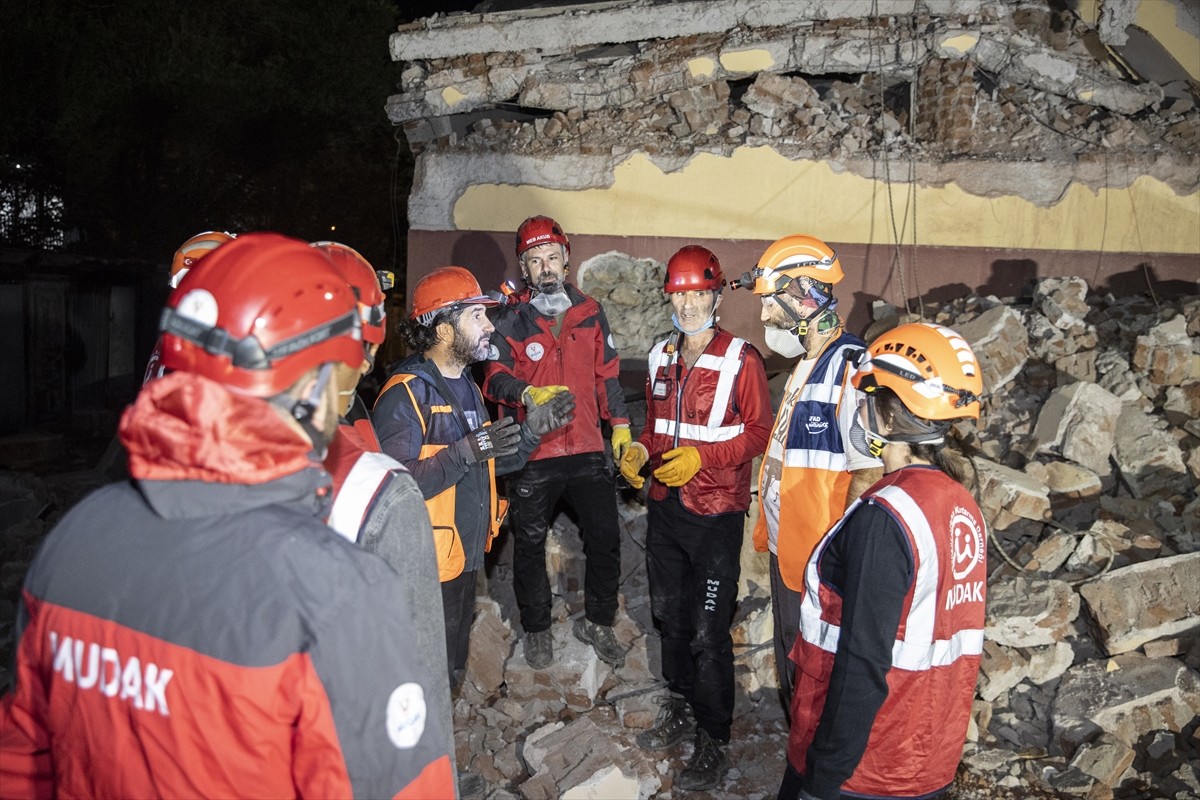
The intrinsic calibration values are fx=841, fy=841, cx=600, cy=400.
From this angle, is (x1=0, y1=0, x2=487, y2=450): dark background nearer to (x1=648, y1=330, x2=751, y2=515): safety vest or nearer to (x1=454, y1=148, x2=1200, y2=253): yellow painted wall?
(x1=454, y1=148, x2=1200, y2=253): yellow painted wall

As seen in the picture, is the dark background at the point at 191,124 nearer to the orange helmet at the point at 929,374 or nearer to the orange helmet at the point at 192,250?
the orange helmet at the point at 192,250

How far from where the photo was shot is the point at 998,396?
18.8 feet

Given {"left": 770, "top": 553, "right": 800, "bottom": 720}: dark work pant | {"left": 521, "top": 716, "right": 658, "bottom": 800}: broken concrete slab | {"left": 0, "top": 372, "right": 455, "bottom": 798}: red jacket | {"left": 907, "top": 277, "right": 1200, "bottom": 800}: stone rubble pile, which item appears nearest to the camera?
{"left": 0, "top": 372, "right": 455, "bottom": 798}: red jacket

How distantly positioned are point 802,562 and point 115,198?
15984mm

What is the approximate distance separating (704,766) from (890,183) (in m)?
5.15

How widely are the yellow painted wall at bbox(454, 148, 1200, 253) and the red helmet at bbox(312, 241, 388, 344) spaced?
516 cm

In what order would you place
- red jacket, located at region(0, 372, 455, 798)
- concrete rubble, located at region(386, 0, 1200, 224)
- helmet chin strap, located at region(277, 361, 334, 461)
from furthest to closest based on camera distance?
concrete rubble, located at region(386, 0, 1200, 224), helmet chin strap, located at region(277, 361, 334, 461), red jacket, located at region(0, 372, 455, 798)

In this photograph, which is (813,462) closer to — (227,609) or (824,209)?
(227,609)

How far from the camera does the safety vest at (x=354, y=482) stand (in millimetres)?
1601

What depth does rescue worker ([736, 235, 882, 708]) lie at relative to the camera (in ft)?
11.0

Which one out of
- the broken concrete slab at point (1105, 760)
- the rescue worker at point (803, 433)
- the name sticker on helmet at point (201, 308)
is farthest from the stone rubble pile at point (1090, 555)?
the name sticker on helmet at point (201, 308)

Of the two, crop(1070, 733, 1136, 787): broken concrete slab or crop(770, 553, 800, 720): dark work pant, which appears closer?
crop(770, 553, 800, 720): dark work pant

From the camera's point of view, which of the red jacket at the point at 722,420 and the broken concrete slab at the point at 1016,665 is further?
the broken concrete slab at the point at 1016,665

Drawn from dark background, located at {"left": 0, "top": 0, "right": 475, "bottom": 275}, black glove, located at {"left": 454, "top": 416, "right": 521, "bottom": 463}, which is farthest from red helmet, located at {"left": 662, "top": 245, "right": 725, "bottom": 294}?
dark background, located at {"left": 0, "top": 0, "right": 475, "bottom": 275}
